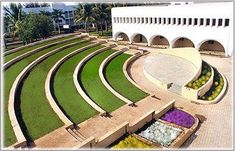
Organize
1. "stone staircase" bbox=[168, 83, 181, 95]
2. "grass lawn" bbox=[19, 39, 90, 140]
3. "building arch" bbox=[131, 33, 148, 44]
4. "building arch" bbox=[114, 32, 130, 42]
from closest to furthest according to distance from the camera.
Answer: "grass lawn" bbox=[19, 39, 90, 140] < "stone staircase" bbox=[168, 83, 181, 95] < "building arch" bbox=[131, 33, 148, 44] < "building arch" bbox=[114, 32, 130, 42]

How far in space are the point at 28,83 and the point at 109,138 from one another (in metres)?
10.3

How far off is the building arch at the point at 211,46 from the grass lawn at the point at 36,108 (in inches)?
808

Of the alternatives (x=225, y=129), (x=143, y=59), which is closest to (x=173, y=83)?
(x=225, y=129)

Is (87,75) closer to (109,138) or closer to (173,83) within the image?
(173,83)

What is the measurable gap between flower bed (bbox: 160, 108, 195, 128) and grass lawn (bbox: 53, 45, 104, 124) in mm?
4714

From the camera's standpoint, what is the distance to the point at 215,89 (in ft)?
67.4

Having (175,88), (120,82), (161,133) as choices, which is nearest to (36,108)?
(120,82)

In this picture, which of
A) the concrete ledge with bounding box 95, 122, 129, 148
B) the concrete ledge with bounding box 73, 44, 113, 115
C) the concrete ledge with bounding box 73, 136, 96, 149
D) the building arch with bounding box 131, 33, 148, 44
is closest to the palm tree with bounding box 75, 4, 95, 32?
the building arch with bounding box 131, 33, 148, 44

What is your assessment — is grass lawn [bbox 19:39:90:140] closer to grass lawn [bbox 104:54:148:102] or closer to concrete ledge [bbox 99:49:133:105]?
Answer: concrete ledge [bbox 99:49:133:105]

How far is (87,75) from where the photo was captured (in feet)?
73.7

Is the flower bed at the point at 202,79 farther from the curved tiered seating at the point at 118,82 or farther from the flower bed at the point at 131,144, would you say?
the flower bed at the point at 131,144

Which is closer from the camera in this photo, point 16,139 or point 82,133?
point 16,139

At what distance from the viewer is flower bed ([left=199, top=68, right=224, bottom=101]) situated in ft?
63.2

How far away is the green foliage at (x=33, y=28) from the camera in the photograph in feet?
128
